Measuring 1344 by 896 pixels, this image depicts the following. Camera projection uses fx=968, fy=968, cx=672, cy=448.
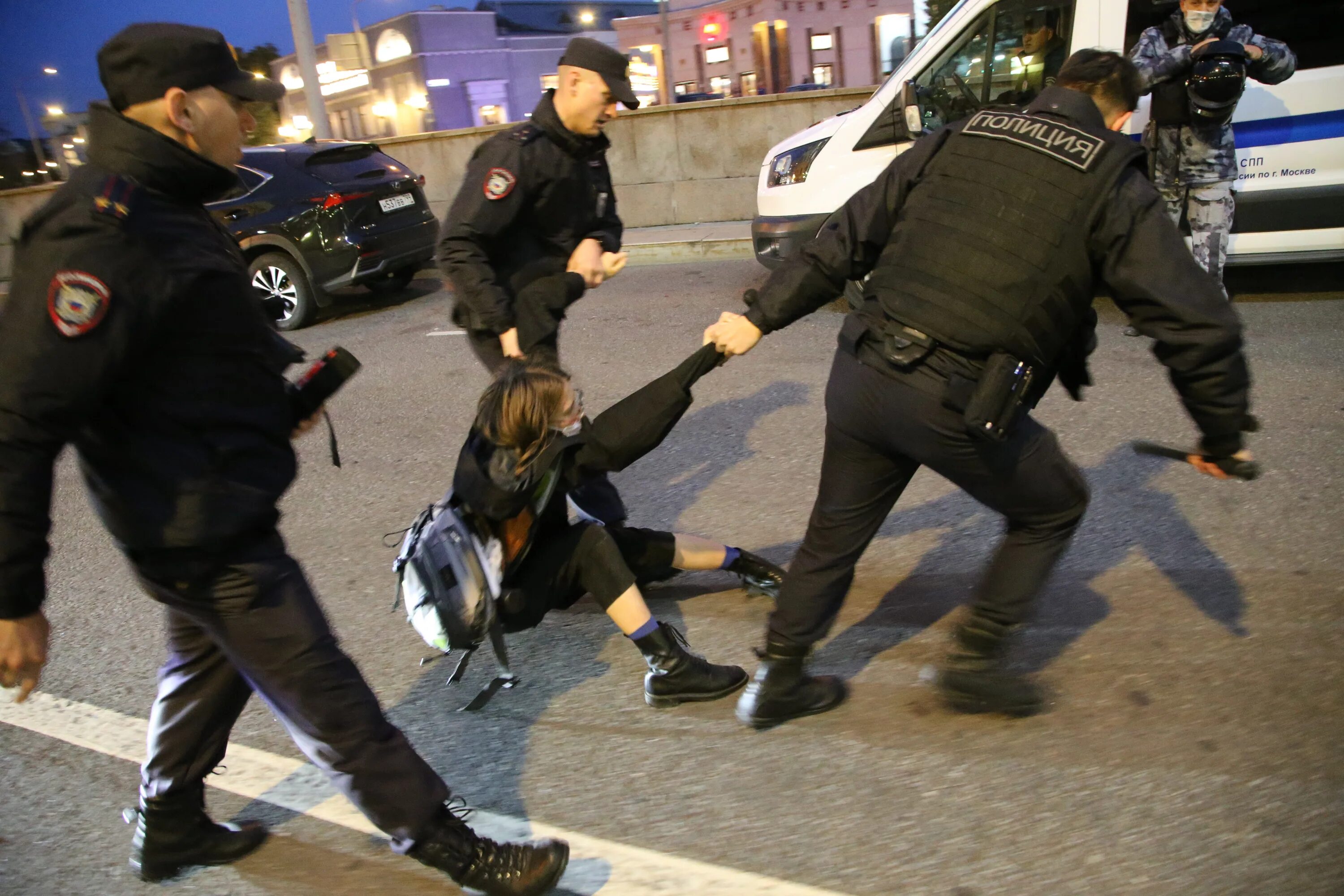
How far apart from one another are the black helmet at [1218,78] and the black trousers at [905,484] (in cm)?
401

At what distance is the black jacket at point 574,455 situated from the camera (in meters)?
2.51

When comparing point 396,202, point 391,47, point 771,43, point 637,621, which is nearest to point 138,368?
point 637,621

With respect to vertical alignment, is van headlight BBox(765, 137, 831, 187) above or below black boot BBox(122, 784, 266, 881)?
above

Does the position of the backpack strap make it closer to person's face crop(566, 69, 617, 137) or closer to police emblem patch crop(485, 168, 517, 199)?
police emblem patch crop(485, 168, 517, 199)

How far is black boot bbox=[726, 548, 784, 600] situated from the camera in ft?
11.0

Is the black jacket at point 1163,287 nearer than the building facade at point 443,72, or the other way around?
the black jacket at point 1163,287

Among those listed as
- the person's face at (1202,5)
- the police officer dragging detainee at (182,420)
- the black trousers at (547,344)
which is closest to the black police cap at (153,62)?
the police officer dragging detainee at (182,420)

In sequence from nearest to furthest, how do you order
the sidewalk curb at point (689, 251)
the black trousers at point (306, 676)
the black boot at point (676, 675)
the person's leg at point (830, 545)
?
the black trousers at point (306, 676) < the person's leg at point (830, 545) < the black boot at point (676, 675) < the sidewalk curb at point (689, 251)

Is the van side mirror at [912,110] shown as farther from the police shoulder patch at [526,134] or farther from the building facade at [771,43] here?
the building facade at [771,43]

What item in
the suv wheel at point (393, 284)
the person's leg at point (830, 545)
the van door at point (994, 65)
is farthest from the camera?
the suv wheel at point (393, 284)

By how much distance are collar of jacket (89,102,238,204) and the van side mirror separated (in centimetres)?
521

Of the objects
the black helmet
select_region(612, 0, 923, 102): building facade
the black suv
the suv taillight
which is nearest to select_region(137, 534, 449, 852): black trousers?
the black helmet

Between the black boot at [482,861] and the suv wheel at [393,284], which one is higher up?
the black boot at [482,861]

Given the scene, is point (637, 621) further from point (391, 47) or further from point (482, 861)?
point (391, 47)
